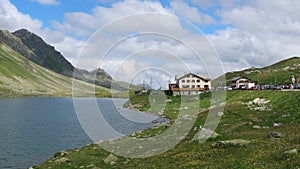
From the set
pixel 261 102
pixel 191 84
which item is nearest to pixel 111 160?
pixel 261 102

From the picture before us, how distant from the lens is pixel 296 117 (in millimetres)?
55125

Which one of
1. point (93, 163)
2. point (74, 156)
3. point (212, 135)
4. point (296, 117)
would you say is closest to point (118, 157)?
point (93, 163)

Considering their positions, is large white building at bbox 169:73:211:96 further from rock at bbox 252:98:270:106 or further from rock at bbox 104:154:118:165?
rock at bbox 104:154:118:165

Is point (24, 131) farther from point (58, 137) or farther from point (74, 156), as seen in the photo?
point (74, 156)

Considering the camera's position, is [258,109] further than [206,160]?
Yes

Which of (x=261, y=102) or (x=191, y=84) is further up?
(x=191, y=84)

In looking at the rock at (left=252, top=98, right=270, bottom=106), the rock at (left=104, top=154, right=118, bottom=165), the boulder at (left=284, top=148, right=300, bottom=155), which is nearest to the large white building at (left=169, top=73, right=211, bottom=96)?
the rock at (left=252, top=98, right=270, bottom=106)

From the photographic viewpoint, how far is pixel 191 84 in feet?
625

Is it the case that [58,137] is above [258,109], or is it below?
below

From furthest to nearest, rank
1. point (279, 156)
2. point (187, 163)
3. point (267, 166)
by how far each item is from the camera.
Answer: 1. point (187, 163)
2. point (279, 156)
3. point (267, 166)

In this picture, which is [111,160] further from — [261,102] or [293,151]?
[261,102]

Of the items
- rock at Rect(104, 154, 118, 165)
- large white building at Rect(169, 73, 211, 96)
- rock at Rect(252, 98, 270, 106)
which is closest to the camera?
rock at Rect(104, 154, 118, 165)

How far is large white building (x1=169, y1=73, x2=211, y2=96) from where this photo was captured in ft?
614

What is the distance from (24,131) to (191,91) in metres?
113
